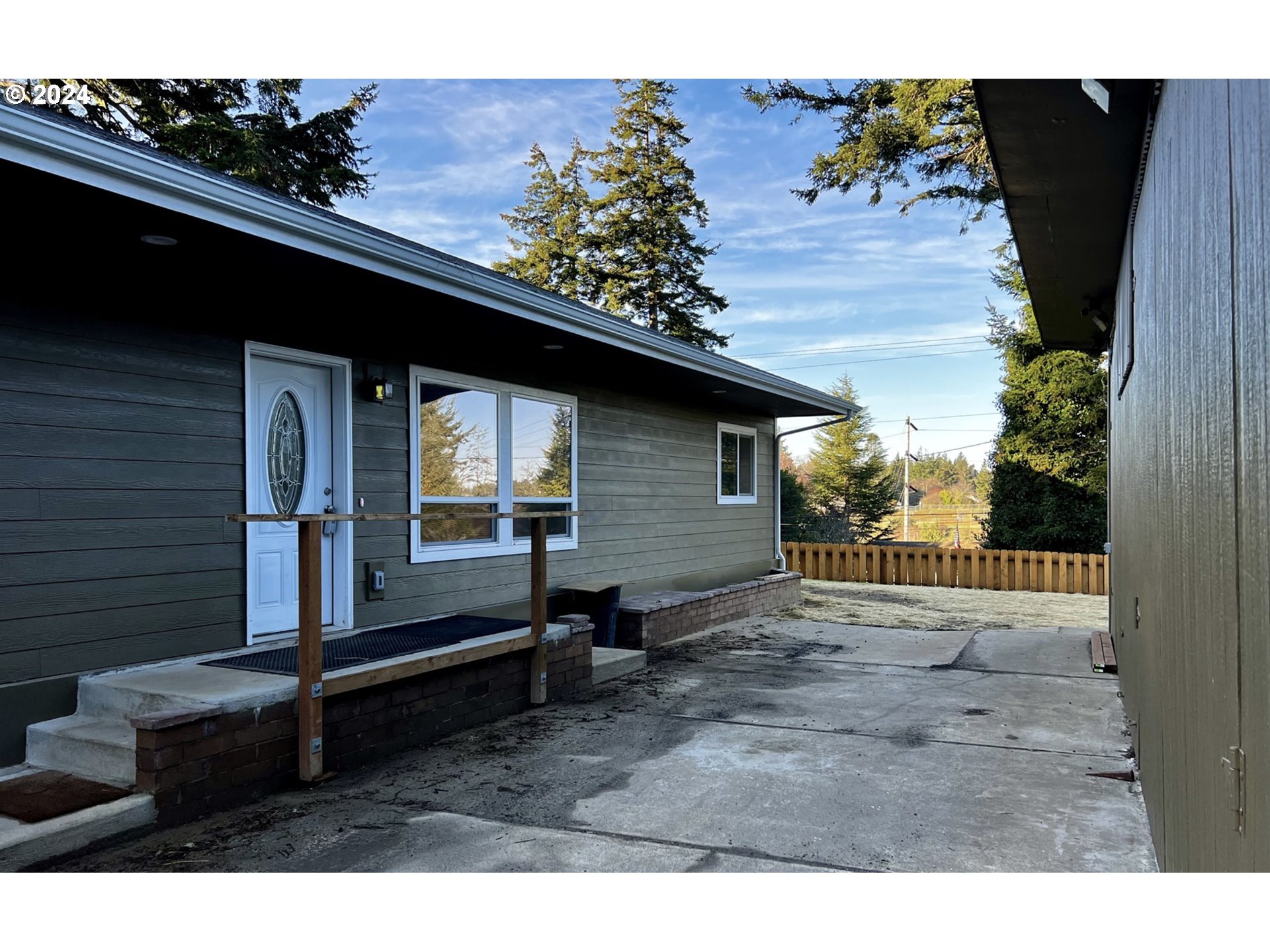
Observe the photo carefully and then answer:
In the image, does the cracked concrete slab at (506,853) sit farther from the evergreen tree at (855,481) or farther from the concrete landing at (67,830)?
the evergreen tree at (855,481)

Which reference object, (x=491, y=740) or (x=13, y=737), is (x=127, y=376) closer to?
(x=13, y=737)

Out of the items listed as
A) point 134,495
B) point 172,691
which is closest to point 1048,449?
point 134,495

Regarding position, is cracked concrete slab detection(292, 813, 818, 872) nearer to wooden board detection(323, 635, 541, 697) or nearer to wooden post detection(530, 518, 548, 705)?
wooden board detection(323, 635, 541, 697)

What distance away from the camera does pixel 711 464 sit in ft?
36.5

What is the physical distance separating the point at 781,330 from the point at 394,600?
29.3m

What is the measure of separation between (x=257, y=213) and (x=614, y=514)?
5.51m

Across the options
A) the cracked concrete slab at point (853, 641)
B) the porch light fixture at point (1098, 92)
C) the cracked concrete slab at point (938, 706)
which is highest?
the porch light fixture at point (1098, 92)

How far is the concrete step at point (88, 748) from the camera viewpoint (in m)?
3.72

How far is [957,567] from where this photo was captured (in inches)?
575

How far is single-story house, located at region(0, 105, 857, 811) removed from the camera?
3820 millimetres

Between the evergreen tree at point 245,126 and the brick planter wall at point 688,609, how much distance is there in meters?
8.61

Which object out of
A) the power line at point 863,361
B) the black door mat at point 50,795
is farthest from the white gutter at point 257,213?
the power line at point 863,361

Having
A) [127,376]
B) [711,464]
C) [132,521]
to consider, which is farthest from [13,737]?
[711,464]

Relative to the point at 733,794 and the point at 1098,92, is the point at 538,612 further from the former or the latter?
the point at 1098,92
